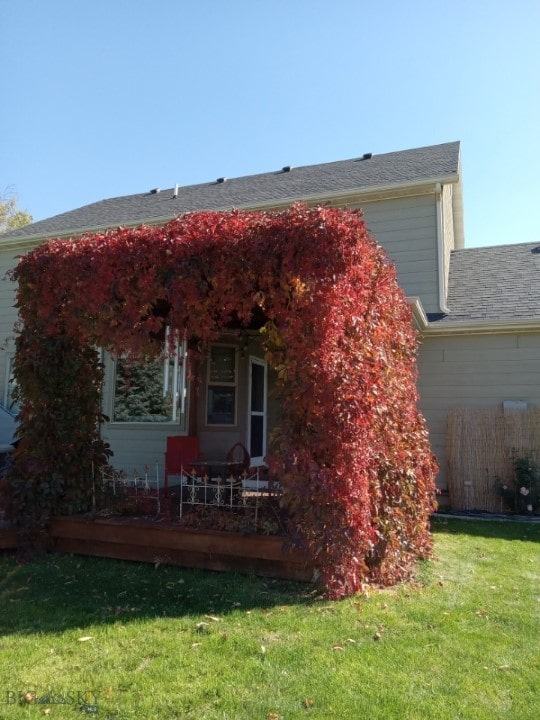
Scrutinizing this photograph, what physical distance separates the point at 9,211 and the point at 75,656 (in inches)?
1202

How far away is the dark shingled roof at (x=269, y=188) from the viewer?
10773 mm

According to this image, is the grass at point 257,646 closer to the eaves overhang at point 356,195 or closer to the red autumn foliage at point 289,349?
the red autumn foliage at point 289,349

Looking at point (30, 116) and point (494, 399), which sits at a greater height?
point (30, 116)

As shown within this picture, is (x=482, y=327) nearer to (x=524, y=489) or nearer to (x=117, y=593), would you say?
(x=524, y=489)

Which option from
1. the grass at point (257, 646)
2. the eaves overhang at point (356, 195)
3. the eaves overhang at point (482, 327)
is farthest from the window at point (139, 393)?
the grass at point (257, 646)

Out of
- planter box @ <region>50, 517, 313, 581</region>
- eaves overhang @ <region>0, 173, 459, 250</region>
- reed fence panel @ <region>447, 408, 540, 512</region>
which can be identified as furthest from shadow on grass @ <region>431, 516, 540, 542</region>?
eaves overhang @ <region>0, 173, 459, 250</region>

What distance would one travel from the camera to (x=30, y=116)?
1198 centimetres

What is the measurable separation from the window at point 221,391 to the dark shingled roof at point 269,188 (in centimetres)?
319

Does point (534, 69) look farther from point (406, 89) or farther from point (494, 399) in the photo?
point (494, 399)

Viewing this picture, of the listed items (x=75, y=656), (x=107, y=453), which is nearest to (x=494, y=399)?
(x=107, y=453)

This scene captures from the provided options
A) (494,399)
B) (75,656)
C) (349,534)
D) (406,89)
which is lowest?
(75,656)

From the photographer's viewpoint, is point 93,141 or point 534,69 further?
point 93,141

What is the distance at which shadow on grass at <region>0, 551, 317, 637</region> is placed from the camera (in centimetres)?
401

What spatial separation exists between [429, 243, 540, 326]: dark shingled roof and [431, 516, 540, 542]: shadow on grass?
3.27 meters
